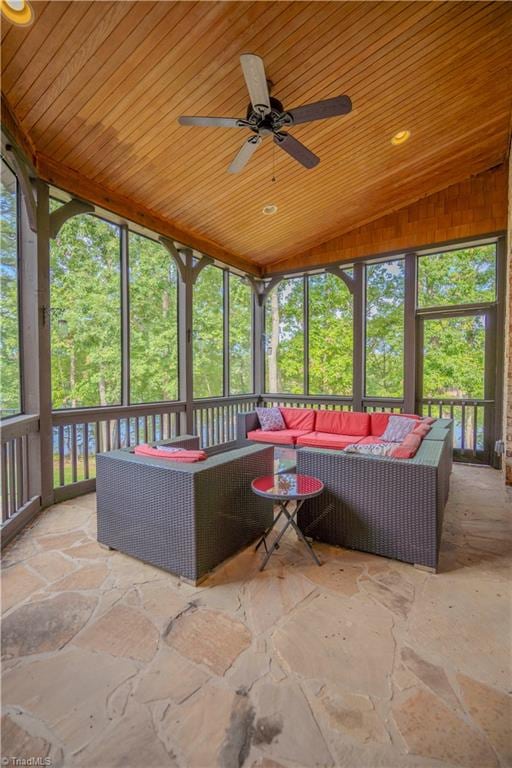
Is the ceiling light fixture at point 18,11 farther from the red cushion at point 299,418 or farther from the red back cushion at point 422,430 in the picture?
the red cushion at point 299,418

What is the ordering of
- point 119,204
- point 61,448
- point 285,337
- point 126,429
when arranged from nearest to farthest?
point 61,448 → point 119,204 → point 126,429 → point 285,337

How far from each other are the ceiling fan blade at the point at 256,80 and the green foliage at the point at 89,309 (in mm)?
2809

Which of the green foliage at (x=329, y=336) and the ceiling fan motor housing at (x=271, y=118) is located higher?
the ceiling fan motor housing at (x=271, y=118)

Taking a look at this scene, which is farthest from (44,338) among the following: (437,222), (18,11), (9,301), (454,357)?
(437,222)

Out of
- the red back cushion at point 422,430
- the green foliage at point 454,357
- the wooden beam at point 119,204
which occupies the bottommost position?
the red back cushion at point 422,430

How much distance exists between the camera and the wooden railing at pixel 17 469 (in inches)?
118

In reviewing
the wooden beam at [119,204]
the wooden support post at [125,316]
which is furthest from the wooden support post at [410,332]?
the wooden support post at [125,316]

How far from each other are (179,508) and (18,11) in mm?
Answer: 3378

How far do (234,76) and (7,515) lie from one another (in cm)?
420

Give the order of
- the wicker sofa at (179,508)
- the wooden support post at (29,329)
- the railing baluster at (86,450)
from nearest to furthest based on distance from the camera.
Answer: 1. the wicker sofa at (179,508)
2. the wooden support post at (29,329)
3. the railing baluster at (86,450)

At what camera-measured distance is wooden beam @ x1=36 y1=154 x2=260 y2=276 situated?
3713 mm

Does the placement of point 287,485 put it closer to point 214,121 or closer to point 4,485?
point 4,485

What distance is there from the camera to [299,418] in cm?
593

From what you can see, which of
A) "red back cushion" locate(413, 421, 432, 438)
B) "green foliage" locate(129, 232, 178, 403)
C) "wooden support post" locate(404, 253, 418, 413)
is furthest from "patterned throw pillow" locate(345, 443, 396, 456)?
"wooden support post" locate(404, 253, 418, 413)
